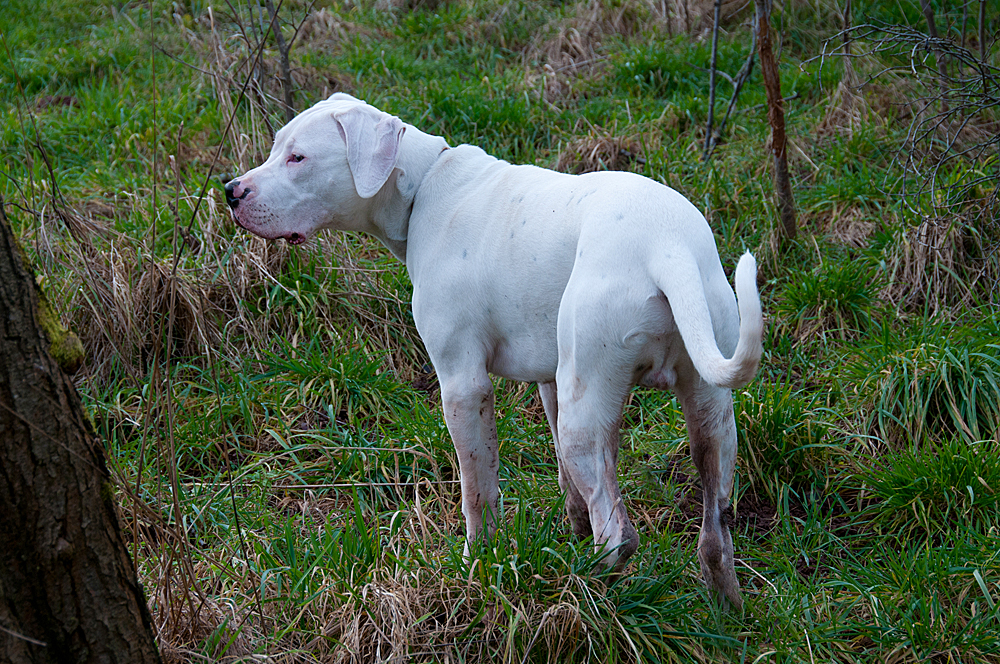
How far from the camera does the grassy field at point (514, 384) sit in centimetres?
252

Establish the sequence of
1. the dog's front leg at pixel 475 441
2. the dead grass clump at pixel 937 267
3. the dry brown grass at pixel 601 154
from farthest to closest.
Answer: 1. the dry brown grass at pixel 601 154
2. the dead grass clump at pixel 937 267
3. the dog's front leg at pixel 475 441

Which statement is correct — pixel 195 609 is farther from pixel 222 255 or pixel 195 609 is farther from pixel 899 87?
pixel 899 87

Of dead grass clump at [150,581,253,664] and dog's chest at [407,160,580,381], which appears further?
dog's chest at [407,160,580,381]

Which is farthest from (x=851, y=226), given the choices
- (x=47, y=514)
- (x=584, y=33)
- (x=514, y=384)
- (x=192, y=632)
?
(x=47, y=514)

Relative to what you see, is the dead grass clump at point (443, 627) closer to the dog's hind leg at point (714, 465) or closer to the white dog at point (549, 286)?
the white dog at point (549, 286)

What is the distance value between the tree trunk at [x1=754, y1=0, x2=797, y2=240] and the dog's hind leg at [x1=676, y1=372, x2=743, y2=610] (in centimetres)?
256

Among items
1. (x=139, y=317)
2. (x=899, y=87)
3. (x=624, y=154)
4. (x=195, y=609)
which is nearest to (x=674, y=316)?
(x=195, y=609)

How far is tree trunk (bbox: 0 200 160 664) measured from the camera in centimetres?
176

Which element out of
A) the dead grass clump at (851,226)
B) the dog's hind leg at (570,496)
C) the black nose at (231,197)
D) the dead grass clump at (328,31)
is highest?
the black nose at (231,197)

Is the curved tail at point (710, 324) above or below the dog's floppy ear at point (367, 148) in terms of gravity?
below

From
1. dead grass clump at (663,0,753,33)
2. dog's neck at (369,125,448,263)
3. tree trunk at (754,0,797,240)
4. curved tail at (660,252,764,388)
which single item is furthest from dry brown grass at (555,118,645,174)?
curved tail at (660,252,764,388)

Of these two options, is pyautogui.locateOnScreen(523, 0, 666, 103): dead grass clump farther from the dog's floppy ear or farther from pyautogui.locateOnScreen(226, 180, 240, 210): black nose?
pyautogui.locateOnScreen(226, 180, 240, 210): black nose

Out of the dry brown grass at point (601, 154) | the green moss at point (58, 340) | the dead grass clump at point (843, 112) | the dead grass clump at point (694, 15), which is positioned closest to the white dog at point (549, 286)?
the green moss at point (58, 340)

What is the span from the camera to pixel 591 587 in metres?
2.49
